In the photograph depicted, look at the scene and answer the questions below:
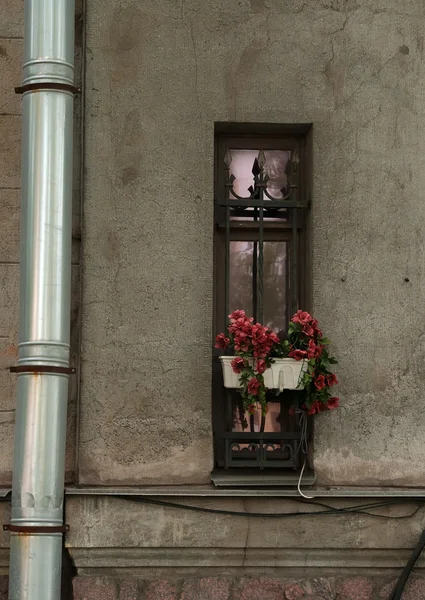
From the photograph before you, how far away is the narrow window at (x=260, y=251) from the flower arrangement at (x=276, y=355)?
Answer: 29 centimetres

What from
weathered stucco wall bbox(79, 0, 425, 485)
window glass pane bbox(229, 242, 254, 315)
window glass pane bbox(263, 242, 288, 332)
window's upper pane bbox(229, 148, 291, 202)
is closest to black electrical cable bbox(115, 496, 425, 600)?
weathered stucco wall bbox(79, 0, 425, 485)

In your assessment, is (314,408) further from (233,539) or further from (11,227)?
(11,227)

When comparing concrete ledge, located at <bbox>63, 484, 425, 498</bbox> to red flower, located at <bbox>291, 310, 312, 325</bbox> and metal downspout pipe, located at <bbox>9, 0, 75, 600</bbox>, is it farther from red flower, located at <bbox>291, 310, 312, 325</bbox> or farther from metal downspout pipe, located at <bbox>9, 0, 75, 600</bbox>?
red flower, located at <bbox>291, 310, 312, 325</bbox>

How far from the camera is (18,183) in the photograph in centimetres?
698

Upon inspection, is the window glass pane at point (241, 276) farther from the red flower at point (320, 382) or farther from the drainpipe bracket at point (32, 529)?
the drainpipe bracket at point (32, 529)

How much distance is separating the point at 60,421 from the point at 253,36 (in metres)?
2.79

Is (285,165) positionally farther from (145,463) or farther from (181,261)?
(145,463)

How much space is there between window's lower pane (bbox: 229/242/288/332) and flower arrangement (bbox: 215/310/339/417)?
412 millimetres

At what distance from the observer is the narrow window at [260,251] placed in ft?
22.8

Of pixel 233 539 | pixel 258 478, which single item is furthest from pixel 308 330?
pixel 233 539

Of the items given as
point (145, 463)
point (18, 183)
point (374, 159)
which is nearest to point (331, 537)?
point (145, 463)

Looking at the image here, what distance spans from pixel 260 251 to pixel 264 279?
0.21 m

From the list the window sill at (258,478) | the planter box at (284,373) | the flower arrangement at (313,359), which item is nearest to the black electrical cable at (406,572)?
the window sill at (258,478)

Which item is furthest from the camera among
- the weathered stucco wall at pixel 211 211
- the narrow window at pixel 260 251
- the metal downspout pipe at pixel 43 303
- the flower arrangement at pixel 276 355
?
the narrow window at pixel 260 251
